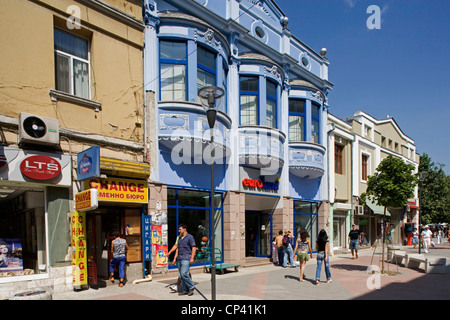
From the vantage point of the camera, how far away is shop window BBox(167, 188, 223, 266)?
40.0 feet

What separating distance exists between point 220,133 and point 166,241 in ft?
13.8

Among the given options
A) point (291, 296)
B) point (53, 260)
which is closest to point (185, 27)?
point (53, 260)

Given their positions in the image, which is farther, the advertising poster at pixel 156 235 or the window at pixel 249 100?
the window at pixel 249 100

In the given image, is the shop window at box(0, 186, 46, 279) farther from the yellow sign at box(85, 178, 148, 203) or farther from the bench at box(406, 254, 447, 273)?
the bench at box(406, 254, 447, 273)

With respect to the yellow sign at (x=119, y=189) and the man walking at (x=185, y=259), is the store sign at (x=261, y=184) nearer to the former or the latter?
the yellow sign at (x=119, y=189)

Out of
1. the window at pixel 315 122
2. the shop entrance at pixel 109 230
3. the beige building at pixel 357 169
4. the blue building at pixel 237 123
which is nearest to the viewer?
the shop entrance at pixel 109 230

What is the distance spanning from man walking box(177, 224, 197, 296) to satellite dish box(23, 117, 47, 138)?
406 centimetres

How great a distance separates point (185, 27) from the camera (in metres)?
12.2

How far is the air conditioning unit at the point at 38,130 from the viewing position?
26.7 feet

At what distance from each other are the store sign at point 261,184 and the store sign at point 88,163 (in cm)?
724

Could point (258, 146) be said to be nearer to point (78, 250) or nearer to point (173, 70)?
point (173, 70)

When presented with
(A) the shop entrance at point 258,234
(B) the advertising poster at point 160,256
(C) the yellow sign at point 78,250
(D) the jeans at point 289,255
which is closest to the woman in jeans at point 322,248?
(D) the jeans at point 289,255

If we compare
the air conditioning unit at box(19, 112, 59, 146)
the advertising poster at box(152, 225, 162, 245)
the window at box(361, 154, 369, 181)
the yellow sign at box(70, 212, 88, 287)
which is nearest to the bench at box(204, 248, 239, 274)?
the advertising poster at box(152, 225, 162, 245)

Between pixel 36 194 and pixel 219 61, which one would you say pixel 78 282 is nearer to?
pixel 36 194
